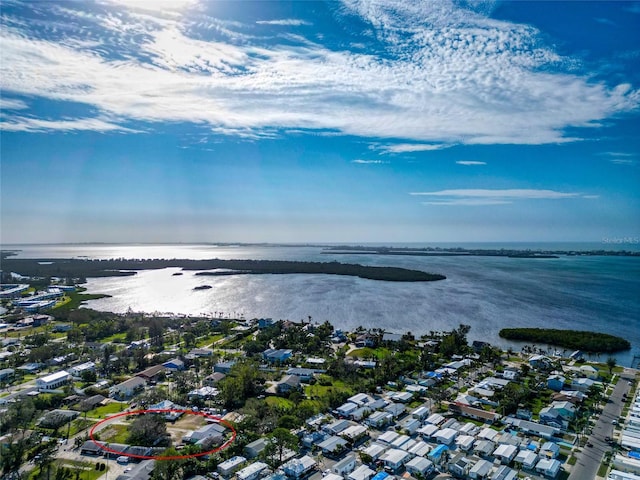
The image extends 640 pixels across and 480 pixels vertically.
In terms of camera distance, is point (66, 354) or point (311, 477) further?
point (66, 354)

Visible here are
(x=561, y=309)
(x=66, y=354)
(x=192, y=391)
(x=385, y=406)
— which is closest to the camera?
(x=385, y=406)

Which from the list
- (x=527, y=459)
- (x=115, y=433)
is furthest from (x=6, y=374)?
(x=527, y=459)

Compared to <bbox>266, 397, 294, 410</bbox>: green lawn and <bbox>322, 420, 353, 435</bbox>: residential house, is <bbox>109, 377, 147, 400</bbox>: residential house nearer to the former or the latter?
<bbox>266, 397, 294, 410</bbox>: green lawn

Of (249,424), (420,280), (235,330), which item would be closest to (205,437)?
(249,424)

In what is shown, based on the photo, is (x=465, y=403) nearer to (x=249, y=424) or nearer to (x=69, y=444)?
(x=249, y=424)

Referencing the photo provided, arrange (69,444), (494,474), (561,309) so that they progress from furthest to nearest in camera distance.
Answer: (561,309) < (69,444) < (494,474)
